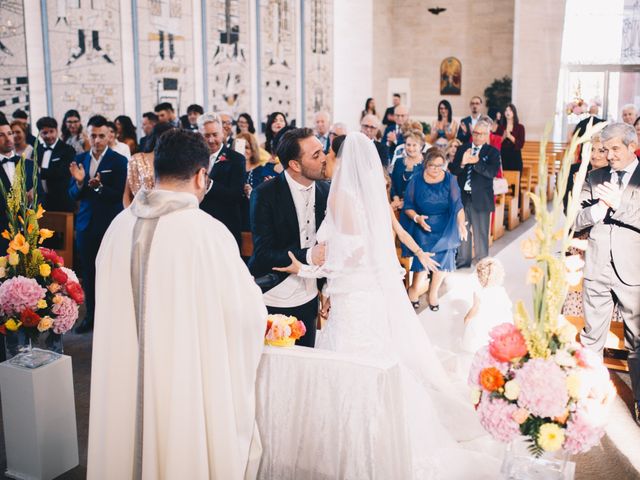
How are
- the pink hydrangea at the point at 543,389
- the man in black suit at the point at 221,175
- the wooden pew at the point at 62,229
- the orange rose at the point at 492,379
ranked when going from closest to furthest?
1. the pink hydrangea at the point at 543,389
2. the orange rose at the point at 492,379
3. the man in black suit at the point at 221,175
4. the wooden pew at the point at 62,229

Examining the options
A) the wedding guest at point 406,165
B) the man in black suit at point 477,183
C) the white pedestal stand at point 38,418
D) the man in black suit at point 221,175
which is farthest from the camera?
the man in black suit at point 477,183

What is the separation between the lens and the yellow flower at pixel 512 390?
2.39 metres

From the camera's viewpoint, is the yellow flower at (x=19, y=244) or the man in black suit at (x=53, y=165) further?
Answer: the man in black suit at (x=53, y=165)

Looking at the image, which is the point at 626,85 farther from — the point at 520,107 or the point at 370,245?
the point at 370,245

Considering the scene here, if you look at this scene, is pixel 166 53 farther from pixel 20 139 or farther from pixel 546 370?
pixel 546 370

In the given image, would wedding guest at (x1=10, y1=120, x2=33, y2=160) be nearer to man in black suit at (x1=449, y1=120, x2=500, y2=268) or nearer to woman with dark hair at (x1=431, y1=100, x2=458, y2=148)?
man in black suit at (x1=449, y1=120, x2=500, y2=268)

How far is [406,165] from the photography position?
25.3 ft

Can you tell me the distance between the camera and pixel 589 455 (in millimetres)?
4078

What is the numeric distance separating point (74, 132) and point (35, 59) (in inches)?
47.1

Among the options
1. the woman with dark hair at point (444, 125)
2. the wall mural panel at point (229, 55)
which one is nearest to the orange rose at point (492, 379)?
the woman with dark hair at point (444, 125)

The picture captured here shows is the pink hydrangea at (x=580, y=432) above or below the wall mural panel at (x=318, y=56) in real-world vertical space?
below

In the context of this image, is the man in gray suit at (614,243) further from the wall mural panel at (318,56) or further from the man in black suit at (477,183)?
the wall mural panel at (318,56)

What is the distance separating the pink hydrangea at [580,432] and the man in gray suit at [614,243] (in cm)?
224

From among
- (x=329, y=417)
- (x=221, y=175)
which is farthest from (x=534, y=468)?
(x=221, y=175)
